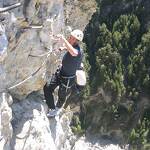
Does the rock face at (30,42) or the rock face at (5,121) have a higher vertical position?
the rock face at (30,42)

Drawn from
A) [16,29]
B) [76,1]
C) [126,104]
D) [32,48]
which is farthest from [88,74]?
[16,29]

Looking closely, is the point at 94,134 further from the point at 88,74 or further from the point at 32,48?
the point at 32,48

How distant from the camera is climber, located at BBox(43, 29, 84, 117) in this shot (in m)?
8.41

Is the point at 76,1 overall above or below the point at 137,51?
above

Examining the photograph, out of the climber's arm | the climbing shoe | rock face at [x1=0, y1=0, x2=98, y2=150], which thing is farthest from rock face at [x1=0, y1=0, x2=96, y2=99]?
the climbing shoe

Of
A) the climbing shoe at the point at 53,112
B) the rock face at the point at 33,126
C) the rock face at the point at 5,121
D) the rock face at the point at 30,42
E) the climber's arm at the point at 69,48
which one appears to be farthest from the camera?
the climbing shoe at the point at 53,112

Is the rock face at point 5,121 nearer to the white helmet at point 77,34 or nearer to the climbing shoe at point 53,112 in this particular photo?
the climbing shoe at point 53,112

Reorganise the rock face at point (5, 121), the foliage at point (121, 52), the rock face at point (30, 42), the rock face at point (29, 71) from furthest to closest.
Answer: the foliage at point (121, 52), the rock face at point (5, 121), the rock face at point (29, 71), the rock face at point (30, 42)

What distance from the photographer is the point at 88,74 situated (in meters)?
17.1

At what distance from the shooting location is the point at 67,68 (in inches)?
350

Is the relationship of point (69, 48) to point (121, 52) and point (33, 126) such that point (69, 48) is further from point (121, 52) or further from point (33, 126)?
point (121, 52)

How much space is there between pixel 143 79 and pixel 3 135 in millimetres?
8803

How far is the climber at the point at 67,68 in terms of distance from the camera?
8.41 meters

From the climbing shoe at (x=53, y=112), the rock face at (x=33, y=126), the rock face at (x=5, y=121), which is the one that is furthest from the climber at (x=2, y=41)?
the climbing shoe at (x=53, y=112)
